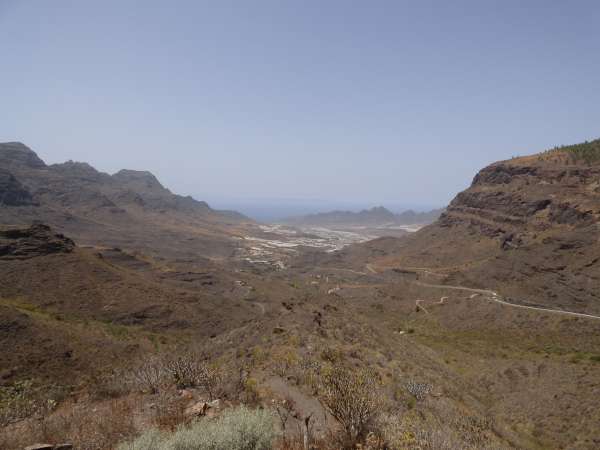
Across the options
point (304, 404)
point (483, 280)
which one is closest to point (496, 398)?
point (304, 404)

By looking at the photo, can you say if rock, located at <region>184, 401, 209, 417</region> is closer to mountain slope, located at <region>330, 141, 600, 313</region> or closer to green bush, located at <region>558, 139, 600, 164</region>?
mountain slope, located at <region>330, 141, 600, 313</region>

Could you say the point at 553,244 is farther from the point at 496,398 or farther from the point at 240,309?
the point at 240,309

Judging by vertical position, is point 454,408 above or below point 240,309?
above

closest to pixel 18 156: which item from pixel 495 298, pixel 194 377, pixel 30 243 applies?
pixel 30 243

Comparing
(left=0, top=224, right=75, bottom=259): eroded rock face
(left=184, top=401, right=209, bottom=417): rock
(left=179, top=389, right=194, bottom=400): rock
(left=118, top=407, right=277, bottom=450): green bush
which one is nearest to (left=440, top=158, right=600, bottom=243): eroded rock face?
(left=179, top=389, right=194, bottom=400): rock

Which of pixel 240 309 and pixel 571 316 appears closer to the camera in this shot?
pixel 571 316

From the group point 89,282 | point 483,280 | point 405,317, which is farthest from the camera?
point 483,280

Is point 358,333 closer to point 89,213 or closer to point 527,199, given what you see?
point 527,199

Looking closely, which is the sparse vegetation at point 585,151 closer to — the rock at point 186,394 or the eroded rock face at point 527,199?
the eroded rock face at point 527,199
